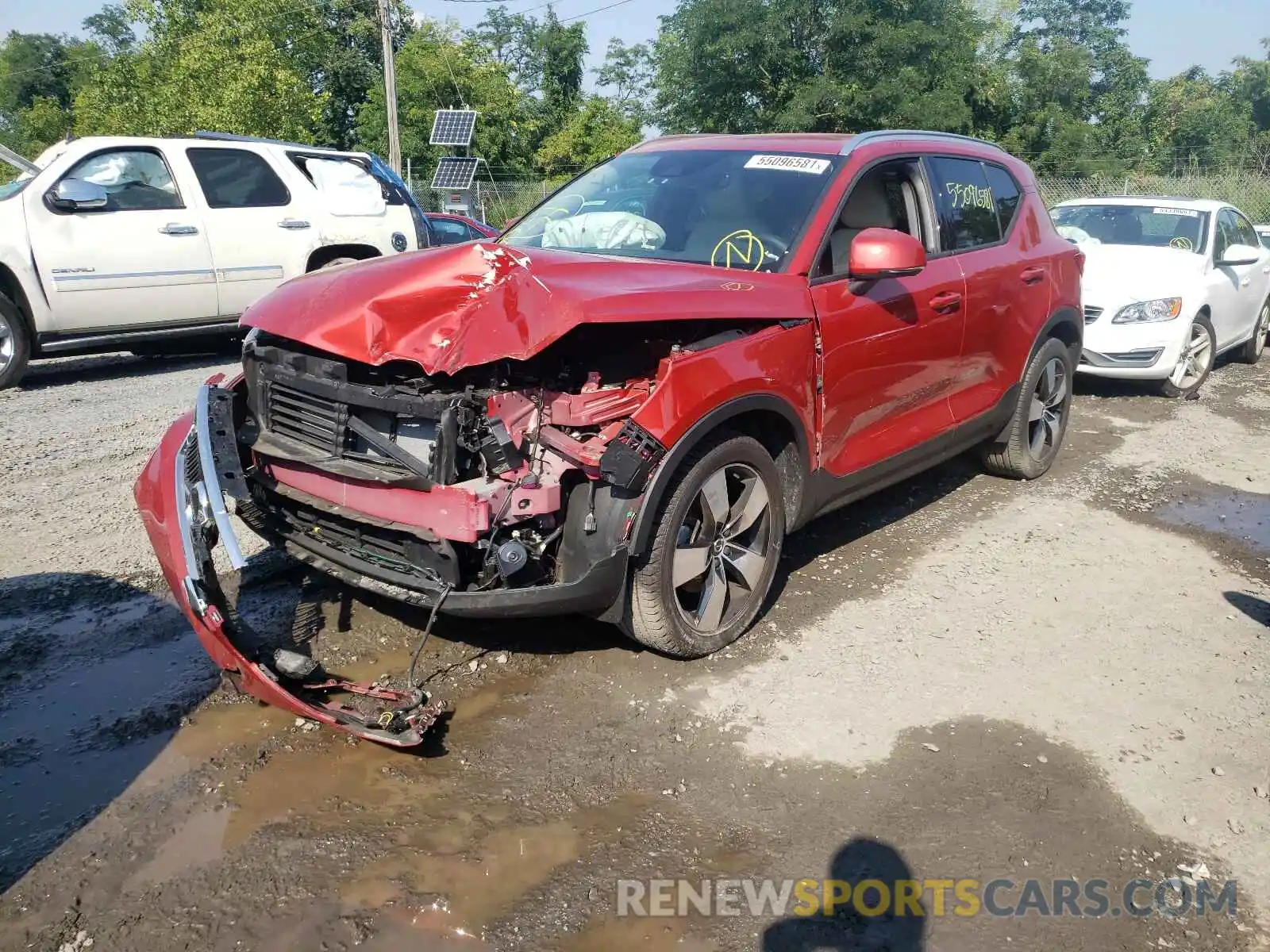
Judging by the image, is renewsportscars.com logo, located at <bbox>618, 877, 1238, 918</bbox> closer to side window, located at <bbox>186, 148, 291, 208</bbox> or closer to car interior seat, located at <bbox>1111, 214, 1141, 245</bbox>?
side window, located at <bbox>186, 148, 291, 208</bbox>

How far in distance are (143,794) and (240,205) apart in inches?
271

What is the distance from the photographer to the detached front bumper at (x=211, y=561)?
306cm

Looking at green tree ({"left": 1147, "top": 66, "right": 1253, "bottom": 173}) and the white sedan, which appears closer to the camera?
the white sedan

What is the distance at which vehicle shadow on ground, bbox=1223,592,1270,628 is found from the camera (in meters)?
4.46

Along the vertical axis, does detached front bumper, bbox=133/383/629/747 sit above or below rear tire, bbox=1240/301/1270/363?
above

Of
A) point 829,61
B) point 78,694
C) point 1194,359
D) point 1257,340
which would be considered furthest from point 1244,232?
point 829,61

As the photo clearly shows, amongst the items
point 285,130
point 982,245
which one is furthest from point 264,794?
point 285,130

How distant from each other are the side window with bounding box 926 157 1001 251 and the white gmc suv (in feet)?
15.3

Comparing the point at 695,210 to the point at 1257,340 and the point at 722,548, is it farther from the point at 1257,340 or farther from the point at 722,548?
the point at 1257,340

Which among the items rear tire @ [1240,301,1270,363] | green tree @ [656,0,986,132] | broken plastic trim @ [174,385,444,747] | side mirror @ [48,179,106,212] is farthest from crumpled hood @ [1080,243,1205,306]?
green tree @ [656,0,986,132]

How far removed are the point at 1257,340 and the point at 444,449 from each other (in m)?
11.0

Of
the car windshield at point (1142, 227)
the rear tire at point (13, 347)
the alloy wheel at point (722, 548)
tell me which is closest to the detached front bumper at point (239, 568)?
the alloy wheel at point (722, 548)

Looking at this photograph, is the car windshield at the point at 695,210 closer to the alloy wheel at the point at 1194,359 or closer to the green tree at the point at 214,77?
→ the alloy wheel at the point at 1194,359

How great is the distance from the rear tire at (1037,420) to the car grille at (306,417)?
12.9ft
